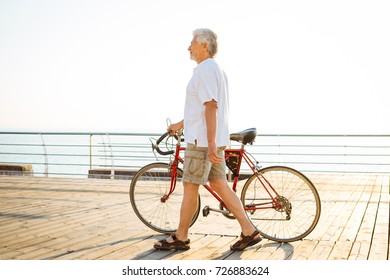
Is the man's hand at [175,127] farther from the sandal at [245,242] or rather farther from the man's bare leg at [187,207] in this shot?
the sandal at [245,242]

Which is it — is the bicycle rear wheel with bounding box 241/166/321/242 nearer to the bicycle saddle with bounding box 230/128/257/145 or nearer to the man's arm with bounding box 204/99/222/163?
the bicycle saddle with bounding box 230/128/257/145

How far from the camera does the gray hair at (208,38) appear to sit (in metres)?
3.56

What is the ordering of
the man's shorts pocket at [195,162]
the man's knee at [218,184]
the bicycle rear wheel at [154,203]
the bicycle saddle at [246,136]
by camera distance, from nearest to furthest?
the man's shorts pocket at [195,162], the man's knee at [218,184], the bicycle saddle at [246,136], the bicycle rear wheel at [154,203]

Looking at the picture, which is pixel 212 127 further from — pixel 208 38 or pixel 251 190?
pixel 251 190

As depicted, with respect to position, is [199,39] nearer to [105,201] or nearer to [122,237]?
[122,237]

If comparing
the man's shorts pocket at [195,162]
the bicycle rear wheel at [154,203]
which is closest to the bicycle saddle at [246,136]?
the man's shorts pocket at [195,162]

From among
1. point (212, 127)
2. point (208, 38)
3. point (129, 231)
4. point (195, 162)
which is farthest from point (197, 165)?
point (129, 231)

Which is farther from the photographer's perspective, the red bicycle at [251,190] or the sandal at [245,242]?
the red bicycle at [251,190]

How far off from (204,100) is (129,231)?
1.55 m

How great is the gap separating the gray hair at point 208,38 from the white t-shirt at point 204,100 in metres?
0.08

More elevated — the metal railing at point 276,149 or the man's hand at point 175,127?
the man's hand at point 175,127

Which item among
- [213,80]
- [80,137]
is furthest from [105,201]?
[80,137]

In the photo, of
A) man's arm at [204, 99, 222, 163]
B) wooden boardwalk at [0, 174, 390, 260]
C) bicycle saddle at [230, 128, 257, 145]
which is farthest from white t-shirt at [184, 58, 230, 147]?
wooden boardwalk at [0, 174, 390, 260]
